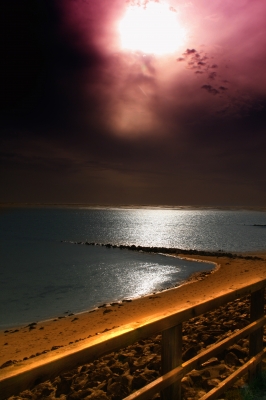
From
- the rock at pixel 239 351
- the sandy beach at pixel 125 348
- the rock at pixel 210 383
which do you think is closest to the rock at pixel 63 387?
the sandy beach at pixel 125 348

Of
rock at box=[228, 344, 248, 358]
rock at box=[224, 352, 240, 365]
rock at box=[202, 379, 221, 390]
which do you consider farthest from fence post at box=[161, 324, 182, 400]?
rock at box=[228, 344, 248, 358]

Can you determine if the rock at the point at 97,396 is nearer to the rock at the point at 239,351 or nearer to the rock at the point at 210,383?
the rock at the point at 210,383

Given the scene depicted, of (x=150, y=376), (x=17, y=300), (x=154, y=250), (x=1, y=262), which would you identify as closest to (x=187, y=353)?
(x=150, y=376)

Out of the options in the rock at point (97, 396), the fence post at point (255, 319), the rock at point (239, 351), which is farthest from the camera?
the rock at point (239, 351)

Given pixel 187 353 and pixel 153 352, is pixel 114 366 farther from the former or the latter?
pixel 187 353

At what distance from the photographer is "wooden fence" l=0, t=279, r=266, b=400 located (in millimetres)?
2295

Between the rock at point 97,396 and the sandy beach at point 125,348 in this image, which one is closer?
the sandy beach at point 125,348

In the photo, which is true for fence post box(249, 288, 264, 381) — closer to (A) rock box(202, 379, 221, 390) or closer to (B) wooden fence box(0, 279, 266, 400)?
(B) wooden fence box(0, 279, 266, 400)

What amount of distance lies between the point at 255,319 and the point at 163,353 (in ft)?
7.28

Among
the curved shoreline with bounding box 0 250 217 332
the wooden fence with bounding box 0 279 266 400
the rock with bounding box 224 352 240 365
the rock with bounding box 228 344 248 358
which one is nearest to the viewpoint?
the wooden fence with bounding box 0 279 266 400

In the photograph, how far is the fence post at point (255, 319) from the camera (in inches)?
196

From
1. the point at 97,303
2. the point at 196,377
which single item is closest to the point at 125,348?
the point at 196,377

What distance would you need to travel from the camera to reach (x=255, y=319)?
507cm

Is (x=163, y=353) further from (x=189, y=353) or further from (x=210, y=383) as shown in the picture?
(x=189, y=353)
